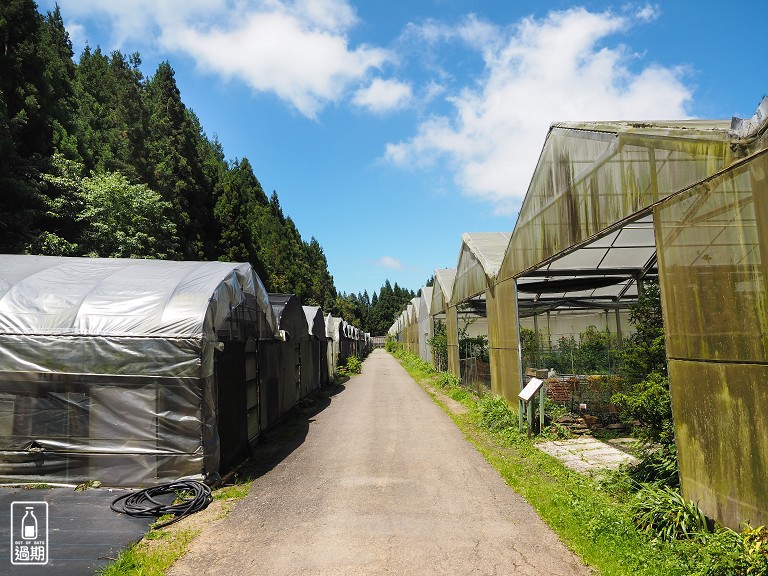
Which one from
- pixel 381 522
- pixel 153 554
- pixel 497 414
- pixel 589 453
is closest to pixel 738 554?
pixel 381 522

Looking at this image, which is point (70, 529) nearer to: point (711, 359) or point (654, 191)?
point (711, 359)

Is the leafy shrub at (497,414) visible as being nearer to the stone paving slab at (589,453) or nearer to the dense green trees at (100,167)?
the stone paving slab at (589,453)

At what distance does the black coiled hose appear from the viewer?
6148 millimetres

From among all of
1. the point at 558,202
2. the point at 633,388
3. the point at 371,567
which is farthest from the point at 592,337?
the point at 371,567

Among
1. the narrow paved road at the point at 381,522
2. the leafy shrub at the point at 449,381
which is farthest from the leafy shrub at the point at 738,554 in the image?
the leafy shrub at the point at 449,381

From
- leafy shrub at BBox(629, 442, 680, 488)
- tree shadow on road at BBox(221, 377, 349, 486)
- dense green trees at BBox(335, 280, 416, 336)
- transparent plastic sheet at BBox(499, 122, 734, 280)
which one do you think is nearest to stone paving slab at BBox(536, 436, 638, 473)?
leafy shrub at BBox(629, 442, 680, 488)

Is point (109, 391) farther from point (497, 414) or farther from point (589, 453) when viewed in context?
point (497, 414)

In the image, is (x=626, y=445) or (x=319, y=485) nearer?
(x=319, y=485)

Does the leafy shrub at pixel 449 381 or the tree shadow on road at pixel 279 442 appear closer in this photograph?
the tree shadow on road at pixel 279 442

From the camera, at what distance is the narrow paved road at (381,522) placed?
486 cm

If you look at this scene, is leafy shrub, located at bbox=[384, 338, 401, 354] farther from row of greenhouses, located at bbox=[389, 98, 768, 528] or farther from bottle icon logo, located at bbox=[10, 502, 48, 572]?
bottle icon logo, located at bbox=[10, 502, 48, 572]

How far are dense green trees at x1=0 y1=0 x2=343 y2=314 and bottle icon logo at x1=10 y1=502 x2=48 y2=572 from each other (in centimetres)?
1722

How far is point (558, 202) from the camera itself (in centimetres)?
920

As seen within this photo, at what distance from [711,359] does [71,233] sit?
2627 cm
